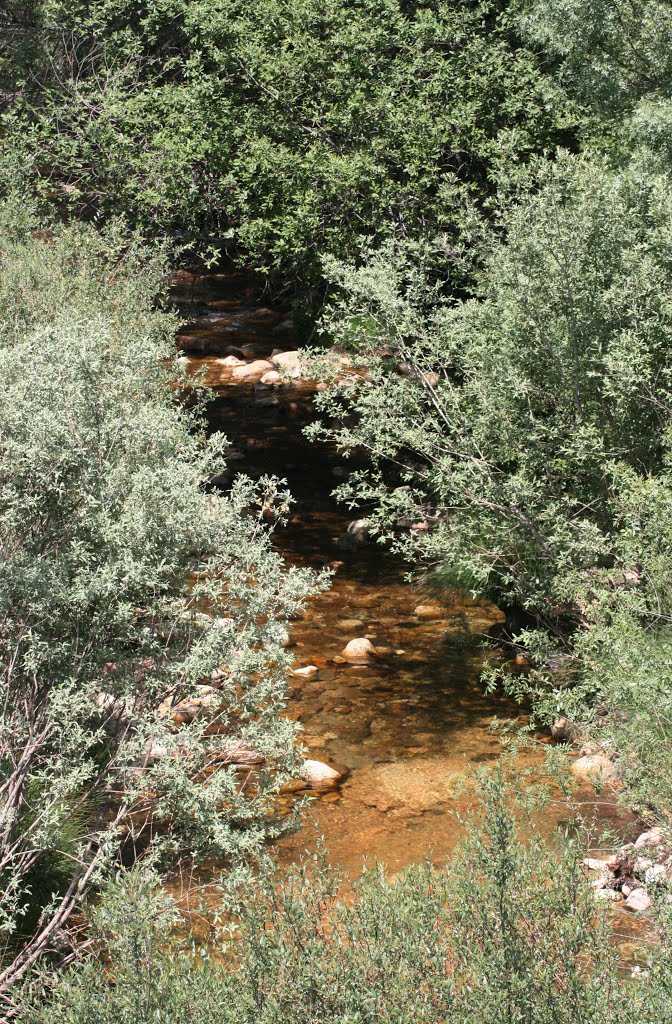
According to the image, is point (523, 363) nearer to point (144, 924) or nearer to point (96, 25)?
point (144, 924)

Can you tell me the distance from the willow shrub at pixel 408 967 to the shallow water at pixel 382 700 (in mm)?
1245

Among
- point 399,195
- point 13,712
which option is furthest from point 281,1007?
point 399,195

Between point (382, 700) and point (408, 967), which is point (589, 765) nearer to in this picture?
point (382, 700)

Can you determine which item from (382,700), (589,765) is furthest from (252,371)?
(589,765)

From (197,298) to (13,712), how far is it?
20088 millimetres

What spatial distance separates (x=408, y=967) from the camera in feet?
12.0

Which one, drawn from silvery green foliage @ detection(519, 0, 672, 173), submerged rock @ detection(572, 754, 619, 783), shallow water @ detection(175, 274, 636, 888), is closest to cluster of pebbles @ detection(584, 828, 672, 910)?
shallow water @ detection(175, 274, 636, 888)

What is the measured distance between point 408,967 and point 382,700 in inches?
224

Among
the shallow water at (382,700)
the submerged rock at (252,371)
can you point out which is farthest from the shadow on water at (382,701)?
the submerged rock at (252,371)

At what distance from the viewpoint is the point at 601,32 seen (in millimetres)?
10023

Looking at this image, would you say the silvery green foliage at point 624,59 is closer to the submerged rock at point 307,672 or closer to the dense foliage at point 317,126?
the dense foliage at point 317,126

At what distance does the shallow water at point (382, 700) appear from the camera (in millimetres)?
7398

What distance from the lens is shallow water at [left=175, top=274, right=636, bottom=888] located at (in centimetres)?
740

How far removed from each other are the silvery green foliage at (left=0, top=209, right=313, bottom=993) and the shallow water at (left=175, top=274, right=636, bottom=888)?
4.35ft
